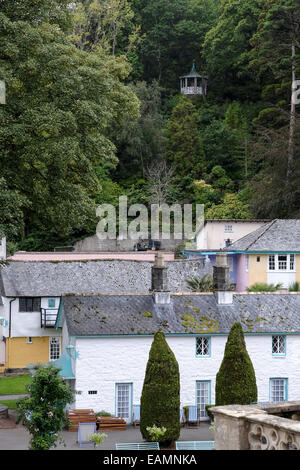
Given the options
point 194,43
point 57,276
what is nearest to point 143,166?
point 194,43

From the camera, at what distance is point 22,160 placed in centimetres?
3033

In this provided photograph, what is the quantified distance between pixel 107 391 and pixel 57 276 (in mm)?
15490

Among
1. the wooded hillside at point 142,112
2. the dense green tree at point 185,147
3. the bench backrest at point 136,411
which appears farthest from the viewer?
the dense green tree at point 185,147

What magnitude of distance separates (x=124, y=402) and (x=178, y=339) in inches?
145

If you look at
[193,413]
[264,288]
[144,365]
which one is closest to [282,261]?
[264,288]

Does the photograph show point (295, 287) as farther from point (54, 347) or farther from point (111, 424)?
point (111, 424)

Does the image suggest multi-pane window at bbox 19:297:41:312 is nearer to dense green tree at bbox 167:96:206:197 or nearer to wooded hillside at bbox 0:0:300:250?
wooded hillside at bbox 0:0:300:250

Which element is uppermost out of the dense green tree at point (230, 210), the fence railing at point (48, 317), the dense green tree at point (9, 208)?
the dense green tree at point (230, 210)

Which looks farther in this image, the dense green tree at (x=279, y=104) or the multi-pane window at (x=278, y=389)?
the dense green tree at (x=279, y=104)

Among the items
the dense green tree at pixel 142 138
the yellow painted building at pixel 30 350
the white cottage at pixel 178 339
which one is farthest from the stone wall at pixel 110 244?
the white cottage at pixel 178 339

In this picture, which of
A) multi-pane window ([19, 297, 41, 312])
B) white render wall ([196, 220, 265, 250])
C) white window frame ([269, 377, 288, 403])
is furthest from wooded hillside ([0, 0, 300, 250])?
white window frame ([269, 377, 288, 403])

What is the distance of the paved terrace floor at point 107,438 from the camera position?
27.4 metres

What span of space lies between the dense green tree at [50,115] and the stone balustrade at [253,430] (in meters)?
19.6

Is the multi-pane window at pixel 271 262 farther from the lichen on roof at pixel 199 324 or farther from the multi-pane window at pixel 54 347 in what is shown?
the lichen on roof at pixel 199 324
